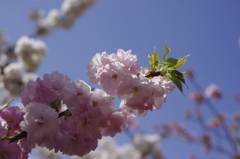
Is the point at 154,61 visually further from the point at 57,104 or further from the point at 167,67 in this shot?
the point at 57,104

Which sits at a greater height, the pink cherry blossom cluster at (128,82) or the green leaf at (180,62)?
the green leaf at (180,62)

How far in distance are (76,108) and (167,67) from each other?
1.09 feet

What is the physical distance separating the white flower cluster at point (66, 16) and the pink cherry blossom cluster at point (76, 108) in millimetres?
6663

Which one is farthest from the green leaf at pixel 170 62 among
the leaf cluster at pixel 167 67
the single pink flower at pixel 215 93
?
the single pink flower at pixel 215 93

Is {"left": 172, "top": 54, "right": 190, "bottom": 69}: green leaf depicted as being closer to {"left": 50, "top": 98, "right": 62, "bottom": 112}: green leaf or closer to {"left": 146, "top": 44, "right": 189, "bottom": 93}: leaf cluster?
{"left": 146, "top": 44, "right": 189, "bottom": 93}: leaf cluster

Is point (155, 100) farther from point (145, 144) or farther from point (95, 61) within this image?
A: point (145, 144)

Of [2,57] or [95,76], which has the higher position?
[2,57]

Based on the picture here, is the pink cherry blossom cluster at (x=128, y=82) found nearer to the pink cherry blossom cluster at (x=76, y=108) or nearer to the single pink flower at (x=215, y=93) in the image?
the pink cherry blossom cluster at (x=76, y=108)

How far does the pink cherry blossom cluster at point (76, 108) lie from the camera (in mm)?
672

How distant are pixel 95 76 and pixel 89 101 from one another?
0.33 feet

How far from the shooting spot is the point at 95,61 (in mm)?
785

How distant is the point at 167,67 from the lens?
79 cm

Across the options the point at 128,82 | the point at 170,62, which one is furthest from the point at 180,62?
the point at 128,82

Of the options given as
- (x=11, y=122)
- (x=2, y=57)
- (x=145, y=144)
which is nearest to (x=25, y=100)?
(x=11, y=122)
